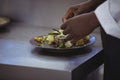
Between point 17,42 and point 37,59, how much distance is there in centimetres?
24

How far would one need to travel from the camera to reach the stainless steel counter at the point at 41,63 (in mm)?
911

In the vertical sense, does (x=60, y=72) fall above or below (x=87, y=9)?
below

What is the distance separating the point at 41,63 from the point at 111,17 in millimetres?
271

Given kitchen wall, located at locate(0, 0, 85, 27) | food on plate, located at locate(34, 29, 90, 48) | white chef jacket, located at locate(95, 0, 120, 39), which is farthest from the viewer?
kitchen wall, located at locate(0, 0, 85, 27)

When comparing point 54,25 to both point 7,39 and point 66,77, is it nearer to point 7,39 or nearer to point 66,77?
point 7,39

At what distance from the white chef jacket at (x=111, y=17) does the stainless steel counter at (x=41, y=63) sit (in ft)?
0.54

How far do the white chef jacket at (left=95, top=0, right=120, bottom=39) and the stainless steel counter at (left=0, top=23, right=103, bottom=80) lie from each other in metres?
0.16

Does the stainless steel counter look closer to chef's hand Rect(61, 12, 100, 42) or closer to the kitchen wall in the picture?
chef's hand Rect(61, 12, 100, 42)

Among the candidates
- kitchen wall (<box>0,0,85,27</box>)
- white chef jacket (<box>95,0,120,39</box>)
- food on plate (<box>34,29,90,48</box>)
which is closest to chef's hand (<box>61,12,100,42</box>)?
white chef jacket (<box>95,0,120,39</box>)

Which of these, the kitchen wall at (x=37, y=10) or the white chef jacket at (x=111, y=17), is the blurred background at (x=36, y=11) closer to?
the kitchen wall at (x=37, y=10)

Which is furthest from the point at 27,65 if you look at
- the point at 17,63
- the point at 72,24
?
the point at 72,24

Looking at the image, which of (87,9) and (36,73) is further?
(87,9)

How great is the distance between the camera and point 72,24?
0.90 metres

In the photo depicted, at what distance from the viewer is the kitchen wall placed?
1.46m
